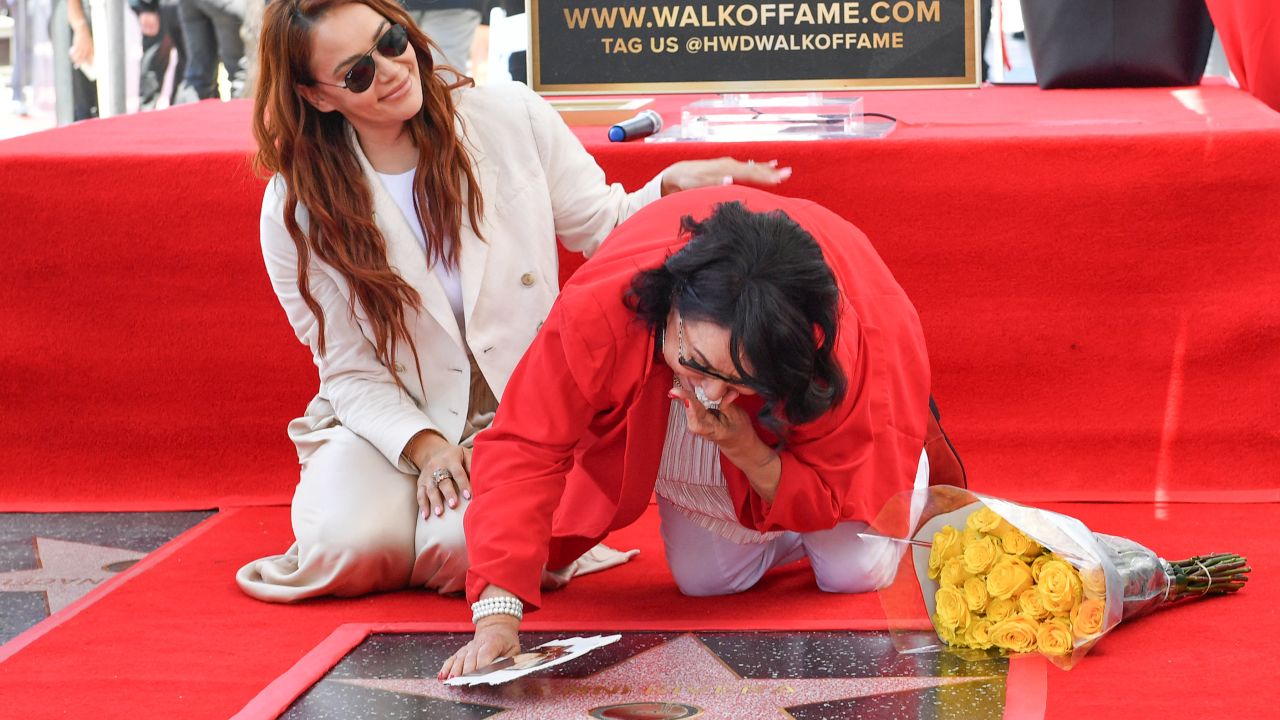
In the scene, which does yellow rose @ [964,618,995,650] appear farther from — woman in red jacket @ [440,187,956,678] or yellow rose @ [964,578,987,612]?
woman in red jacket @ [440,187,956,678]

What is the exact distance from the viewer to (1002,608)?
1530 millimetres

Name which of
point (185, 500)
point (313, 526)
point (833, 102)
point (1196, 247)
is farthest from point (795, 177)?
point (185, 500)

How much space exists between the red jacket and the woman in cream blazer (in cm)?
25

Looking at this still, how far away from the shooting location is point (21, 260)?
2.31 m

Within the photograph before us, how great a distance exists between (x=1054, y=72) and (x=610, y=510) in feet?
5.31

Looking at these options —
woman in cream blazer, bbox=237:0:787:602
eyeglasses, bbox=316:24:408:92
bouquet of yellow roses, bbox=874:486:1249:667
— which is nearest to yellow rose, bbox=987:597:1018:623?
bouquet of yellow roses, bbox=874:486:1249:667

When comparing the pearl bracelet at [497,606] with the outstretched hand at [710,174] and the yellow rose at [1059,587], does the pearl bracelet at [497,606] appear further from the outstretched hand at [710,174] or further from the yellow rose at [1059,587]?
the outstretched hand at [710,174]

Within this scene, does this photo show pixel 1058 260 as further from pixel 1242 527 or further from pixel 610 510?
pixel 610 510

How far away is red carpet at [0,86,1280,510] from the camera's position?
210cm

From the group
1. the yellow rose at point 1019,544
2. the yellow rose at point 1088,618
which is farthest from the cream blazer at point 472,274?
the yellow rose at point 1088,618

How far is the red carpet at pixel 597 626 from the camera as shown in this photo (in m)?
1.49

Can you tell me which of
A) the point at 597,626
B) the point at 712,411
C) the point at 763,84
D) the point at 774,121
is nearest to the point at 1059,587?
the point at 712,411

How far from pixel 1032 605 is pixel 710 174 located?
719 mm

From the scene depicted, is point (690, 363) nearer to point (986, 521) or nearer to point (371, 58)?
point (986, 521)
